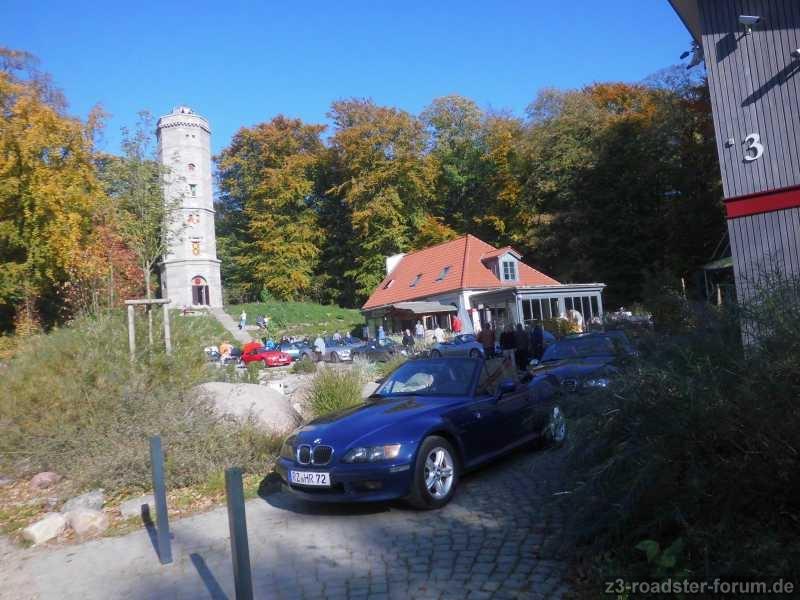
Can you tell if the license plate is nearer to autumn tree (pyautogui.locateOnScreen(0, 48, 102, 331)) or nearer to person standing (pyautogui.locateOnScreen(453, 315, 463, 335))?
autumn tree (pyautogui.locateOnScreen(0, 48, 102, 331))

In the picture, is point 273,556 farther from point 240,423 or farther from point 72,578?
point 240,423

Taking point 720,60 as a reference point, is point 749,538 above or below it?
below

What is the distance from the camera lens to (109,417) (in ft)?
27.0

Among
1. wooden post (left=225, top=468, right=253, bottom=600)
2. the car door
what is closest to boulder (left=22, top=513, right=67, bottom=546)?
wooden post (left=225, top=468, right=253, bottom=600)

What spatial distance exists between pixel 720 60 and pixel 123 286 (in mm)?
15816

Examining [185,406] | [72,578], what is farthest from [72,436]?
[72,578]

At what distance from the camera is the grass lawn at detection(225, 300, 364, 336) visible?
162 feet

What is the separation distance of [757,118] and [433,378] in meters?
5.37

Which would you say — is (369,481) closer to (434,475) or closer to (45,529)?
(434,475)

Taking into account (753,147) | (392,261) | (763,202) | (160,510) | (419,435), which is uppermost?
(392,261)

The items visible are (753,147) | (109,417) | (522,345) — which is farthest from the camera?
(522,345)

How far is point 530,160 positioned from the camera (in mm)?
48719

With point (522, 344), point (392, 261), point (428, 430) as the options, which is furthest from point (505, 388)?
point (392, 261)

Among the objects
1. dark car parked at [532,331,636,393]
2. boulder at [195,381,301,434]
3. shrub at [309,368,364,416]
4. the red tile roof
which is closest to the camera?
dark car parked at [532,331,636,393]
